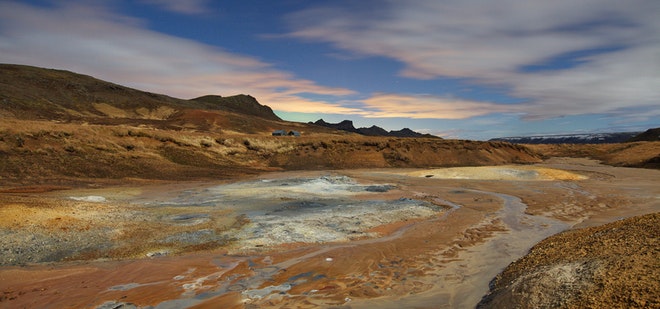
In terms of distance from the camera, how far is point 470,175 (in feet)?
109

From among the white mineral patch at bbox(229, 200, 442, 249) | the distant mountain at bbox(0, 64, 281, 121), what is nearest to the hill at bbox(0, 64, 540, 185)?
the distant mountain at bbox(0, 64, 281, 121)

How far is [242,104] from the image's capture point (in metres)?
154

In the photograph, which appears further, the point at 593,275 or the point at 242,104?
the point at 242,104

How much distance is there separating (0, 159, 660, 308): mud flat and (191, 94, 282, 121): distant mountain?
129524 millimetres

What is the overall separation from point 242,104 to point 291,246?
14938 centimetres

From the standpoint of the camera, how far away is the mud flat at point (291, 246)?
7.48 meters

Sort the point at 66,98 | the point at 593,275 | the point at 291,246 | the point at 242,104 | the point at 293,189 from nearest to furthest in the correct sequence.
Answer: the point at 593,275 → the point at 291,246 → the point at 293,189 → the point at 66,98 → the point at 242,104

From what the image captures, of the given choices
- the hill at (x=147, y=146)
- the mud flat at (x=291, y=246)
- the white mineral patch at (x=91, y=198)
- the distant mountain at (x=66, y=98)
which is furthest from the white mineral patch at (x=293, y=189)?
the distant mountain at (x=66, y=98)

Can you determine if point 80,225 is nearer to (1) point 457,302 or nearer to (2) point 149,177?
(1) point 457,302

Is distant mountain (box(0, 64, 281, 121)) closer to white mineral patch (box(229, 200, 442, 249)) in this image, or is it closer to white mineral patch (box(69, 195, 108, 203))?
white mineral patch (box(69, 195, 108, 203))

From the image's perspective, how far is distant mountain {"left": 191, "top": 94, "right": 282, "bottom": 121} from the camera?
483 feet

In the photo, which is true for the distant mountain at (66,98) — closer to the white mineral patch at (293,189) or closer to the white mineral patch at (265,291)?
the white mineral patch at (293,189)

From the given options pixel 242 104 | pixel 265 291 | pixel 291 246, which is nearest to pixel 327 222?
pixel 291 246

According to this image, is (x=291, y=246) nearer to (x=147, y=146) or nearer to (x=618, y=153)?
(x=147, y=146)
